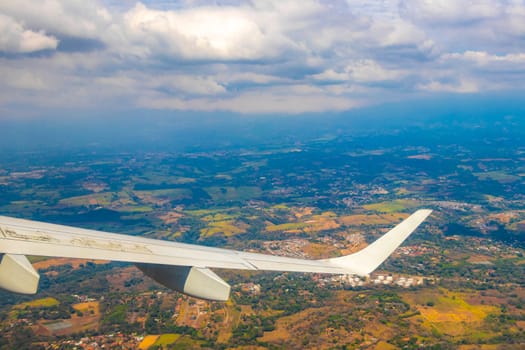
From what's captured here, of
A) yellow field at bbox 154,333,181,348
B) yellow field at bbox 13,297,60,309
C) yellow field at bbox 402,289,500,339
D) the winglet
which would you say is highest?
the winglet

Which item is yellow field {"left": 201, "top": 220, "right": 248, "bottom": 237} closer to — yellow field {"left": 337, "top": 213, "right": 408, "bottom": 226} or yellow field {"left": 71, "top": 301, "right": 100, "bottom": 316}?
yellow field {"left": 337, "top": 213, "right": 408, "bottom": 226}

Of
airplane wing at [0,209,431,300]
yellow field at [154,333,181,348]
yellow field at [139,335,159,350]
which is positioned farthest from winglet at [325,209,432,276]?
yellow field at [154,333,181,348]

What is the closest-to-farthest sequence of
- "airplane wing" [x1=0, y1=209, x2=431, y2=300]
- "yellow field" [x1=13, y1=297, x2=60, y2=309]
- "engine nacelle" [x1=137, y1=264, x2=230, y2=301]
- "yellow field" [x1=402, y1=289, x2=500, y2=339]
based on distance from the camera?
"airplane wing" [x1=0, y1=209, x2=431, y2=300] < "engine nacelle" [x1=137, y1=264, x2=230, y2=301] < "yellow field" [x1=402, y1=289, x2=500, y2=339] < "yellow field" [x1=13, y1=297, x2=60, y2=309]

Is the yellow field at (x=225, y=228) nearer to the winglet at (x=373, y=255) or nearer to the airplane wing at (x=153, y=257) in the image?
the winglet at (x=373, y=255)

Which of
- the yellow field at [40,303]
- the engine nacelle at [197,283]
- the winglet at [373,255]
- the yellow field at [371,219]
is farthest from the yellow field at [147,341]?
the yellow field at [371,219]

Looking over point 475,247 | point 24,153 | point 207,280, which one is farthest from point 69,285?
point 24,153

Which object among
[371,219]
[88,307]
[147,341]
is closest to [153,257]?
[147,341]
